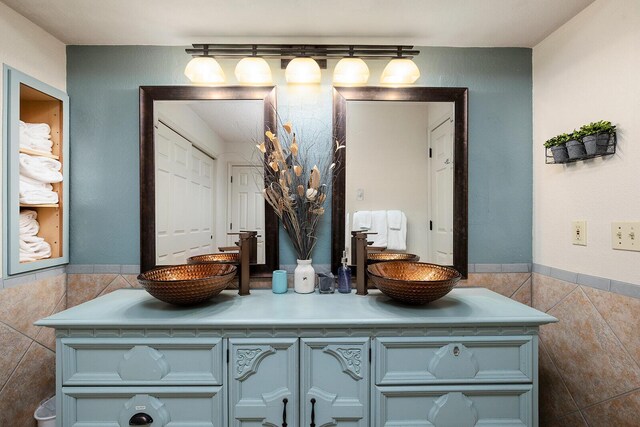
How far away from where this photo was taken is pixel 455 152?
161 centimetres

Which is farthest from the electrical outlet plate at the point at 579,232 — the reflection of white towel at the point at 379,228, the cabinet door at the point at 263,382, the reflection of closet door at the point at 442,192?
the cabinet door at the point at 263,382

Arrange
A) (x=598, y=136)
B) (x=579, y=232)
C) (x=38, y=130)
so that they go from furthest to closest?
1. (x=38, y=130)
2. (x=579, y=232)
3. (x=598, y=136)

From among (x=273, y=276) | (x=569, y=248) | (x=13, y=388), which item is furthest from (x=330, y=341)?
(x=13, y=388)

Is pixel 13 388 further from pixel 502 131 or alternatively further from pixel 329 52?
pixel 502 131

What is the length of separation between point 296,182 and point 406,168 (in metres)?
0.60

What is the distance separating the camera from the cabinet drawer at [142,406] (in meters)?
1.12

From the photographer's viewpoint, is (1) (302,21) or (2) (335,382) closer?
(2) (335,382)

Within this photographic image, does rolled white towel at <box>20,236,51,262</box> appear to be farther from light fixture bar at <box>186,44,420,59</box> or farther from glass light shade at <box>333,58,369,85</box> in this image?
glass light shade at <box>333,58,369,85</box>

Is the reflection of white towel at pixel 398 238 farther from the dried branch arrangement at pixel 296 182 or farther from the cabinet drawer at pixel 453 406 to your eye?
the cabinet drawer at pixel 453 406

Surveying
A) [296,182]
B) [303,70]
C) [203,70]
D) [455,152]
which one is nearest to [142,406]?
[296,182]

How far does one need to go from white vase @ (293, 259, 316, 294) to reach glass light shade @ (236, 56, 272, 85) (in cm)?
98

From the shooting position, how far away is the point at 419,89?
1603 mm

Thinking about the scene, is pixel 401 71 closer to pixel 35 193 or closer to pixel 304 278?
pixel 304 278

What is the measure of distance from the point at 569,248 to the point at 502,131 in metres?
0.69
